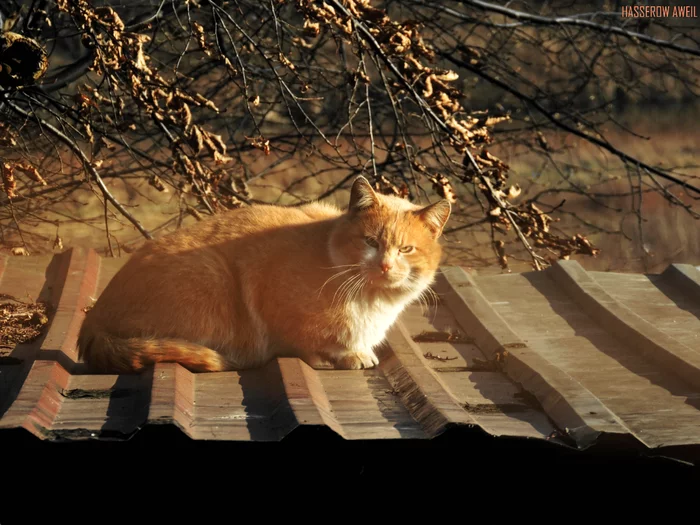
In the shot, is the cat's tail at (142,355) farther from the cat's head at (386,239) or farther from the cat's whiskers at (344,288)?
the cat's head at (386,239)

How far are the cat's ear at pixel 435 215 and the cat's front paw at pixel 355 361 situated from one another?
2.28 feet

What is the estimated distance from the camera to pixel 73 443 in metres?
2.26

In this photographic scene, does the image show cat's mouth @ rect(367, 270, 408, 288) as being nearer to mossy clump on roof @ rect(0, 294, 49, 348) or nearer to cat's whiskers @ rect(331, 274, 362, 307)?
cat's whiskers @ rect(331, 274, 362, 307)

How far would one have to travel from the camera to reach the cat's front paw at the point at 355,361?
343cm

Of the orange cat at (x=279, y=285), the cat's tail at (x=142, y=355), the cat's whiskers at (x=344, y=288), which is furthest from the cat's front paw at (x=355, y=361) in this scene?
the cat's tail at (x=142, y=355)

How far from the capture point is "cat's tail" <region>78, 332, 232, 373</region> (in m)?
3.07

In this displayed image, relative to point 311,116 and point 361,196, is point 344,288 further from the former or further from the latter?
point 311,116

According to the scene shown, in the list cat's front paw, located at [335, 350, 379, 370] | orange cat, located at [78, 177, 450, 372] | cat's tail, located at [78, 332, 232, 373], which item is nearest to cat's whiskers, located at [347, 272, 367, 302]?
orange cat, located at [78, 177, 450, 372]

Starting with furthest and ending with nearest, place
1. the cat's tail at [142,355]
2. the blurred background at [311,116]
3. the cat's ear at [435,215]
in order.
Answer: the blurred background at [311,116] < the cat's ear at [435,215] < the cat's tail at [142,355]

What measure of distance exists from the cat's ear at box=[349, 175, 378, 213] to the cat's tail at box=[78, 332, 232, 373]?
960 mm

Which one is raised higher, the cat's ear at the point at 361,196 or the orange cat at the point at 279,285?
the cat's ear at the point at 361,196

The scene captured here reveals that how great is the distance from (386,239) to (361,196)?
0.24 meters

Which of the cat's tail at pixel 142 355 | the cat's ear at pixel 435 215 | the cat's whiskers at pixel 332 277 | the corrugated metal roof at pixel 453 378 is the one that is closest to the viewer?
the corrugated metal roof at pixel 453 378

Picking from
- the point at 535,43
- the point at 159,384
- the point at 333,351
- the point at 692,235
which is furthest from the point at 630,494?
the point at 692,235
